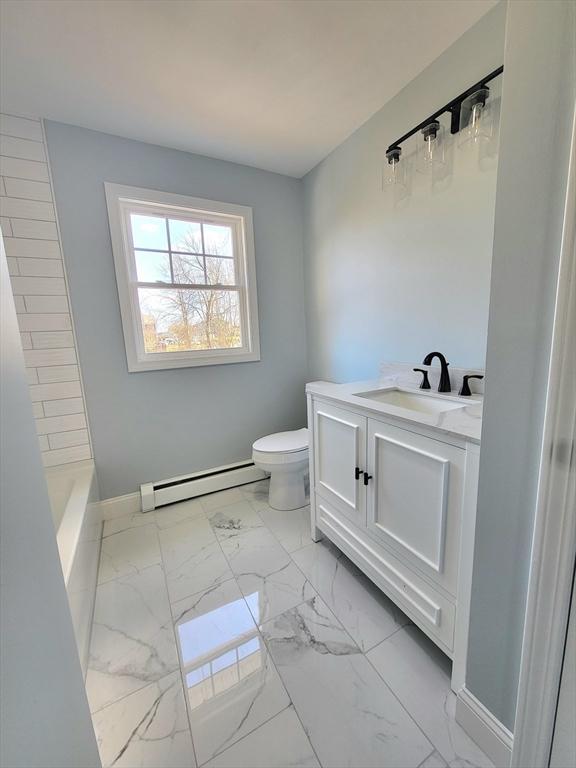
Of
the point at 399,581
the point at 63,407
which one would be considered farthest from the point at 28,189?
the point at 399,581

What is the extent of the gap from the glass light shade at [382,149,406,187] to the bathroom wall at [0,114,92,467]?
76.0 inches

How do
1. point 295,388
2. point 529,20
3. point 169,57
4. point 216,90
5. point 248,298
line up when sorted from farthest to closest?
1. point 295,388
2. point 248,298
3. point 216,90
4. point 169,57
5. point 529,20

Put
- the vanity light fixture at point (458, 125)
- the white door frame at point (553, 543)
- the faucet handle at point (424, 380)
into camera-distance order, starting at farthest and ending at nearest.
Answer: the faucet handle at point (424, 380) < the vanity light fixture at point (458, 125) < the white door frame at point (553, 543)

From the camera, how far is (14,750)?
1.52ft

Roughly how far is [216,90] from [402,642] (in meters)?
2.68

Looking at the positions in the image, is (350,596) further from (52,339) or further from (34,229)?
(34,229)

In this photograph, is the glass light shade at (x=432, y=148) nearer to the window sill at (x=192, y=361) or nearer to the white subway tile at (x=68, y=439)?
the window sill at (x=192, y=361)

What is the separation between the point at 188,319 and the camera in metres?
2.26

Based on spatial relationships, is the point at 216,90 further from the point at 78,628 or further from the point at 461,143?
the point at 78,628

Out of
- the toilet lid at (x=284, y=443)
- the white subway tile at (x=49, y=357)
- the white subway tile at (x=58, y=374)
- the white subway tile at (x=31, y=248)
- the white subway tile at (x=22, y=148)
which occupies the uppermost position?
the white subway tile at (x=22, y=148)

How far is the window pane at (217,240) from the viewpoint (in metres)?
2.26

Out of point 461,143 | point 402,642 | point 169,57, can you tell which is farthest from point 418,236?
point 402,642

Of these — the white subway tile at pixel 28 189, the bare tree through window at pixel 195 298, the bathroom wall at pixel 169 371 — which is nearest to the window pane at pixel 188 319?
the bare tree through window at pixel 195 298

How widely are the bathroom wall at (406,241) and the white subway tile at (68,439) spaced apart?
5.88ft
